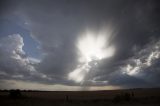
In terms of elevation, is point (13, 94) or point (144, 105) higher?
point (13, 94)

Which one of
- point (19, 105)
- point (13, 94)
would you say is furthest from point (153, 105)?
point (13, 94)

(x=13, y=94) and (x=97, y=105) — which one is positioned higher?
(x=13, y=94)

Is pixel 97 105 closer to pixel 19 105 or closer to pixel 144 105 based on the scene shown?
pixel 144 105

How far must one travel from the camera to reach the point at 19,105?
43594 mm

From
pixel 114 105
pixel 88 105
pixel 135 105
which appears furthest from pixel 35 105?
pixel 135 105

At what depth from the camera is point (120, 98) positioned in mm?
56656

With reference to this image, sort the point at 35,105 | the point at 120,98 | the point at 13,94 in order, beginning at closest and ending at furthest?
1. the point at 35,105
2. the point at 120,98
3. the point at 13,94

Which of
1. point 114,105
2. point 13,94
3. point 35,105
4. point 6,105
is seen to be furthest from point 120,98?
point 13,94

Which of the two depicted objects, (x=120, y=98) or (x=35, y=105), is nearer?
(x=35, y=105)

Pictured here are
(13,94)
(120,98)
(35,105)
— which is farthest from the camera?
(13,94)

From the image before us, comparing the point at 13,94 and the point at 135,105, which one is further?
the point at 13,94

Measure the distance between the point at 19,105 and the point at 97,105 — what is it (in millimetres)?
15576

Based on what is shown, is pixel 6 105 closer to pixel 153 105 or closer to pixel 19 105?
pixel 19 105

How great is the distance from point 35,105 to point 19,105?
3.35m
